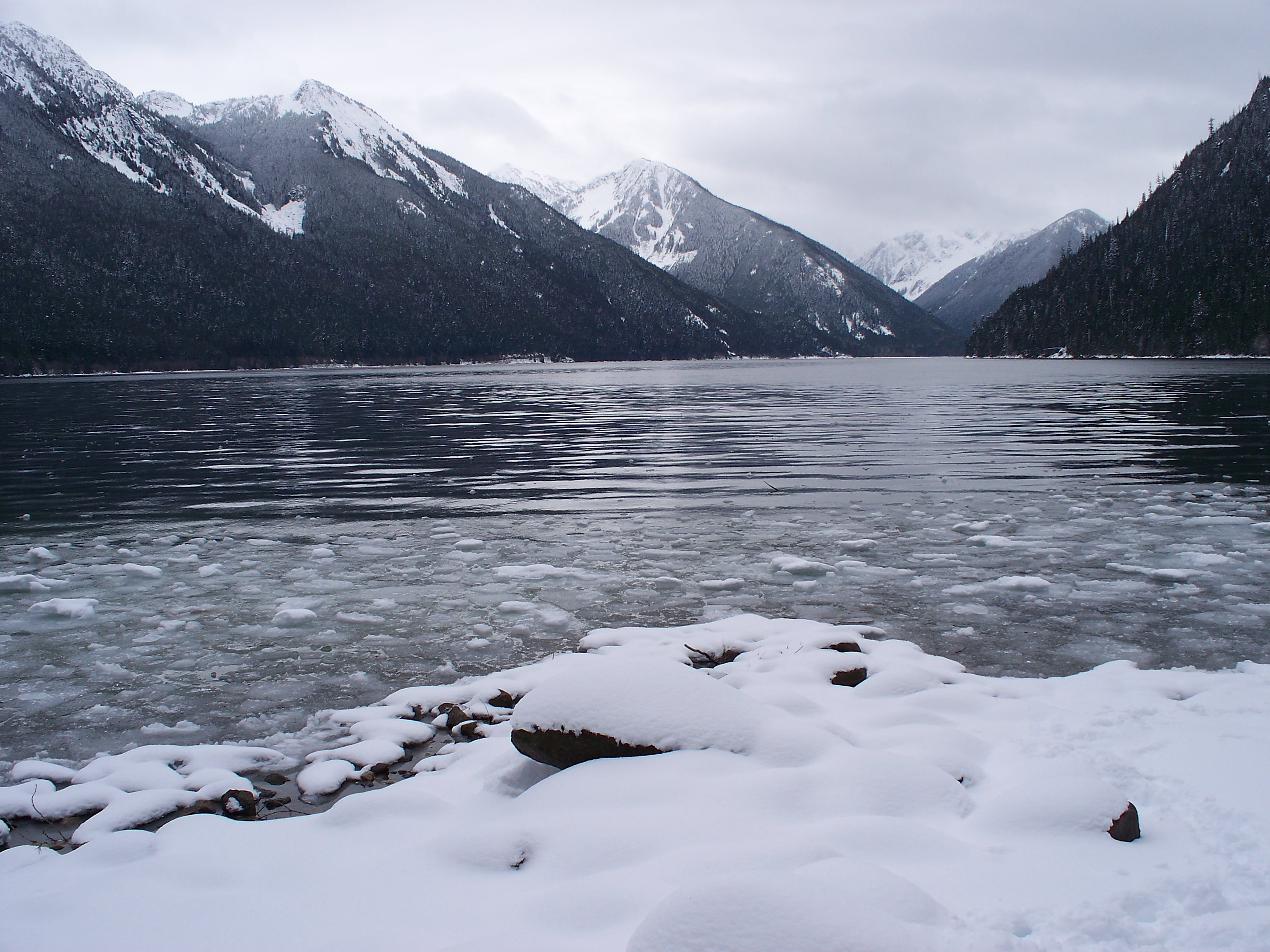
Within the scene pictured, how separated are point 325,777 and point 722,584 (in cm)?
570

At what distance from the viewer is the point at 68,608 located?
9.09 metres

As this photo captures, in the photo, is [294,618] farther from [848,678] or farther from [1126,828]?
[1126,828]

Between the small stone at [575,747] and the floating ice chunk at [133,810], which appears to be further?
the small stone at [575,747]

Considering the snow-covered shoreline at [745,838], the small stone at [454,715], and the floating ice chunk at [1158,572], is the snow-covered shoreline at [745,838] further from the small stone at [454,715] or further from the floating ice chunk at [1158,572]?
the floating ice chunk at [1158,572]

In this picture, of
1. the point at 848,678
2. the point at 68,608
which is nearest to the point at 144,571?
the point at 68,608

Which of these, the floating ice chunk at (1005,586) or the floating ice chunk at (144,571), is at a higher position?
the floating ice chunk at (1005,586)

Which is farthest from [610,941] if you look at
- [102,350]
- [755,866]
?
[102,350]

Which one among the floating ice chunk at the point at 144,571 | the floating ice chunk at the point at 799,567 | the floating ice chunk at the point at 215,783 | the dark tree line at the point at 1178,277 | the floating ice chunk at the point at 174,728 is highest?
the dark tree line at the point at 1178,277

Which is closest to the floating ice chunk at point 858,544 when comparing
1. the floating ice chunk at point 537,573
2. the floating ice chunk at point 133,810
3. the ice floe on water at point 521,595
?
the ice floe on water at point 521,595

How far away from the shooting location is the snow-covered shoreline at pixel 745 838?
11.1ft

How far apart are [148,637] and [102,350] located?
7211 inches

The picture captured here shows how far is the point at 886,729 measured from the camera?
566 cm

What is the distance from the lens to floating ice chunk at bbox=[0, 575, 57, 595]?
9.91 m

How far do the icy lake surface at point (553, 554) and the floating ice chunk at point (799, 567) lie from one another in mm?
51
